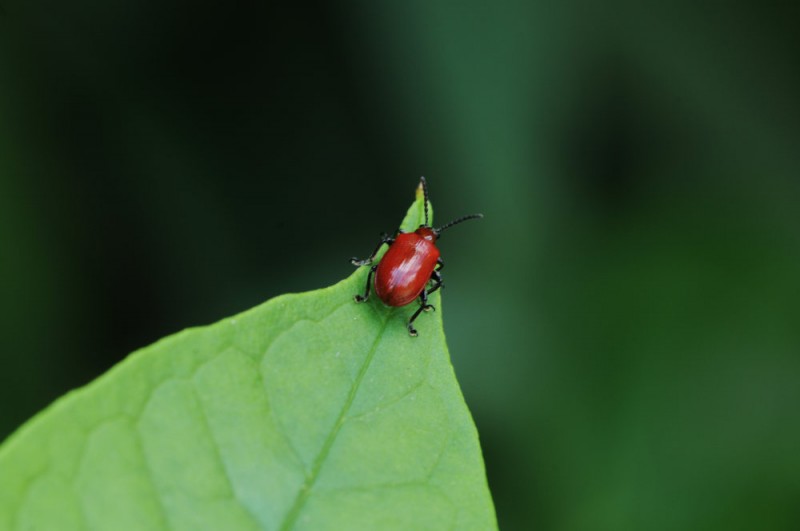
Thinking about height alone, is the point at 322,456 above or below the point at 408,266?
above

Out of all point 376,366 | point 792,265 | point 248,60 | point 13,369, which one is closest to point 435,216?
point 248,60

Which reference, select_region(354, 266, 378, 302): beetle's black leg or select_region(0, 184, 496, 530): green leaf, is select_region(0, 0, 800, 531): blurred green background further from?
select_region(0, 184, 496, 530): green leaf

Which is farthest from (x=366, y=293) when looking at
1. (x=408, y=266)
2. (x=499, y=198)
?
(x=499, y=198)

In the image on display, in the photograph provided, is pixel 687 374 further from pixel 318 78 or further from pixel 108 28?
pixel 108 28

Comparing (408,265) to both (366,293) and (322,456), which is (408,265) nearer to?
(366,293)

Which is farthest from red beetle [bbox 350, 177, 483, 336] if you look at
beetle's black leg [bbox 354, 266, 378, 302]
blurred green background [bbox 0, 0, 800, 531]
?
blurred green background [bbox 0, 0, 800, 531]

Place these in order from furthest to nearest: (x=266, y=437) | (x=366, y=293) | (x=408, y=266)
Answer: (x=408, y=266), (x=366, y=293), (x=266, y=437)

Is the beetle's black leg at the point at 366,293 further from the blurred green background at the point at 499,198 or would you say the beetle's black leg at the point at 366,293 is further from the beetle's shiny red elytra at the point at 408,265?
the blurred green background at the point at 499,198
